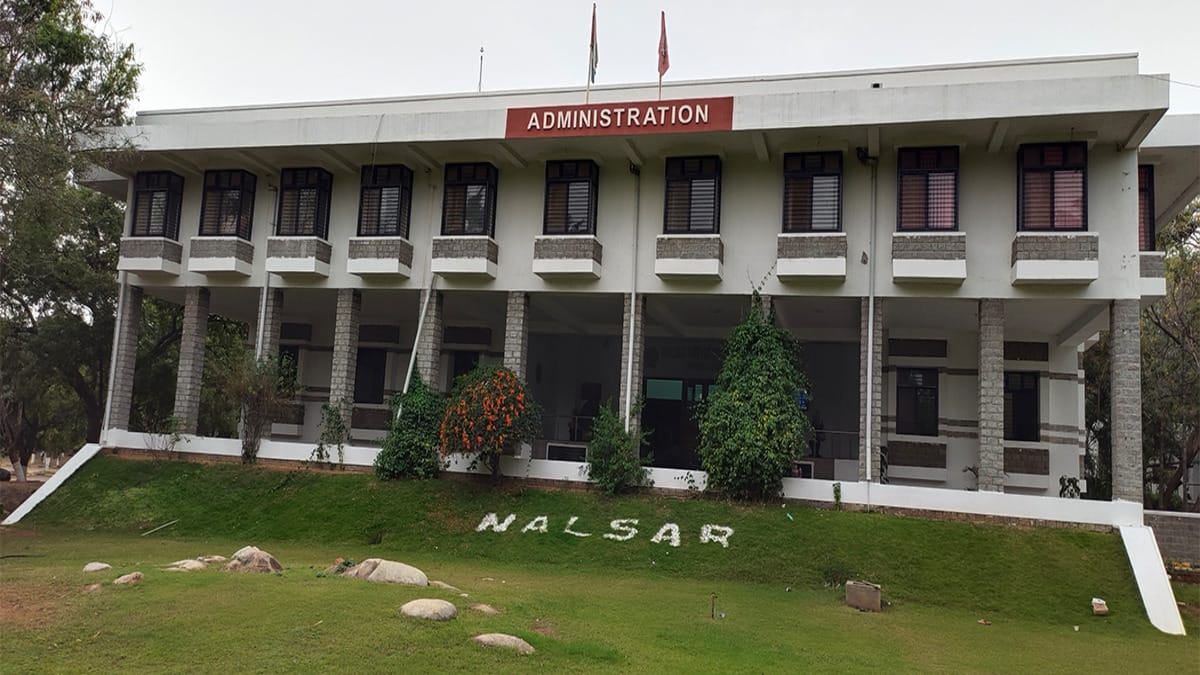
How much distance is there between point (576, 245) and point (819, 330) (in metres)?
7.92

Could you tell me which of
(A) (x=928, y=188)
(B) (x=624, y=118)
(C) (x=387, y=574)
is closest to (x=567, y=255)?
(B) (x=624, y=118)

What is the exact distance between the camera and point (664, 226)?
16.0m

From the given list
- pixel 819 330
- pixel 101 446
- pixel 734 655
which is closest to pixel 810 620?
pixel 734 655

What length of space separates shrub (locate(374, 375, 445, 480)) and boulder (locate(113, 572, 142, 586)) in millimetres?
7489

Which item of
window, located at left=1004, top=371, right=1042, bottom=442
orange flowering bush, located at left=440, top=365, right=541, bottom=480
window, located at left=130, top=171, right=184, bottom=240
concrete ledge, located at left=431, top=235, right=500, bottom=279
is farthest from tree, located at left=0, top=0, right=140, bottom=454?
window, located at left=1004, top=371, right=1042, bottom=442

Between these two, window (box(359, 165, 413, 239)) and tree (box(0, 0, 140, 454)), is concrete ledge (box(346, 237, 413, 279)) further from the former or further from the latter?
tree (box(0, 0, 140, 454))

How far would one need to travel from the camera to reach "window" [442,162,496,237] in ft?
56.1

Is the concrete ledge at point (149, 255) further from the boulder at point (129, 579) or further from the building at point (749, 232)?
the boulder at point (129, 579)

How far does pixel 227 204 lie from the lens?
1869cm

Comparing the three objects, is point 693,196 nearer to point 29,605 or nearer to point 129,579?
point 129,579

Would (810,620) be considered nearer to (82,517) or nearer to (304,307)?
(82,517)

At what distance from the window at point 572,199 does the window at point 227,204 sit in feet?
23.7

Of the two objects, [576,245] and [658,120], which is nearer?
[658,120]

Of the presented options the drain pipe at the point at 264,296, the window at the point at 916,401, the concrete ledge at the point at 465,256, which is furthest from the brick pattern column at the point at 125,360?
the window at the point at 916,401
